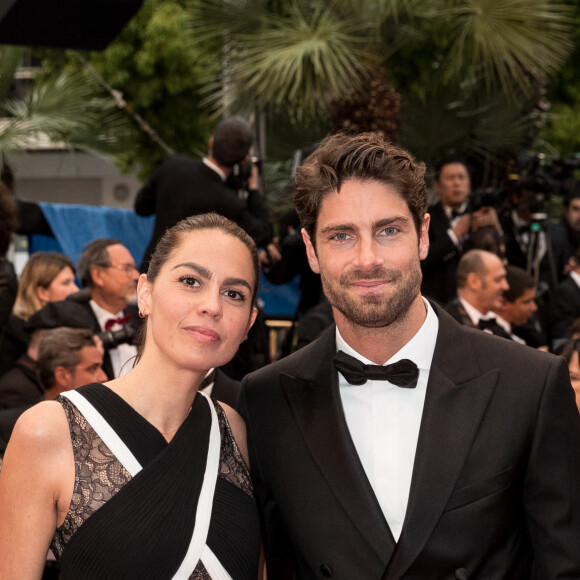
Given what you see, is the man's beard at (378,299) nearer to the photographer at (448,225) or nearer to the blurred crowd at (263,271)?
the blurred crowd at (263,271)

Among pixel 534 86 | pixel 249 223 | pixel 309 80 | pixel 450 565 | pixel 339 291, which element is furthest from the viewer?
pixel 534 86

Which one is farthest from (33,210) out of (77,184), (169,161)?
(77,184)

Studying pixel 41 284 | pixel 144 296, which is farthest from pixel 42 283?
pixel 144 296

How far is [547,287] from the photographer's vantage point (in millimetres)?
8078

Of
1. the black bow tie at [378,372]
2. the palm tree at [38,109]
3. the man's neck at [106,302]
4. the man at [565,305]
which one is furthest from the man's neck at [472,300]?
the palm tree at [38,109]

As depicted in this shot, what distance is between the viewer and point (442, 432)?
2627 millimetres

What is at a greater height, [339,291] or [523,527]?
[339,291]

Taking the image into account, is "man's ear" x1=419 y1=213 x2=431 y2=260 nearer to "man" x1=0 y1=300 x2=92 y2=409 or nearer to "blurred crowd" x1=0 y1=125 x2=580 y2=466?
"blurred crowd" x1=0 y1=125 x2=580 y2=466

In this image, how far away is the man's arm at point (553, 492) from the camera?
255 centimetres

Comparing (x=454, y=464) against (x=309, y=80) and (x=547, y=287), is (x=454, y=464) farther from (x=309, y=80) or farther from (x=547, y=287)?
(x=309, y=80)

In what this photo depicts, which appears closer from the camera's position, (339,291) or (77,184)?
(339,291)

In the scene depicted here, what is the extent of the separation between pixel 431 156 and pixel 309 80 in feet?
7.60

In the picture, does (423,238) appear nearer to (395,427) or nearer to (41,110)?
(395,427)

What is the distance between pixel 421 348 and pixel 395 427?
242 millimetres
